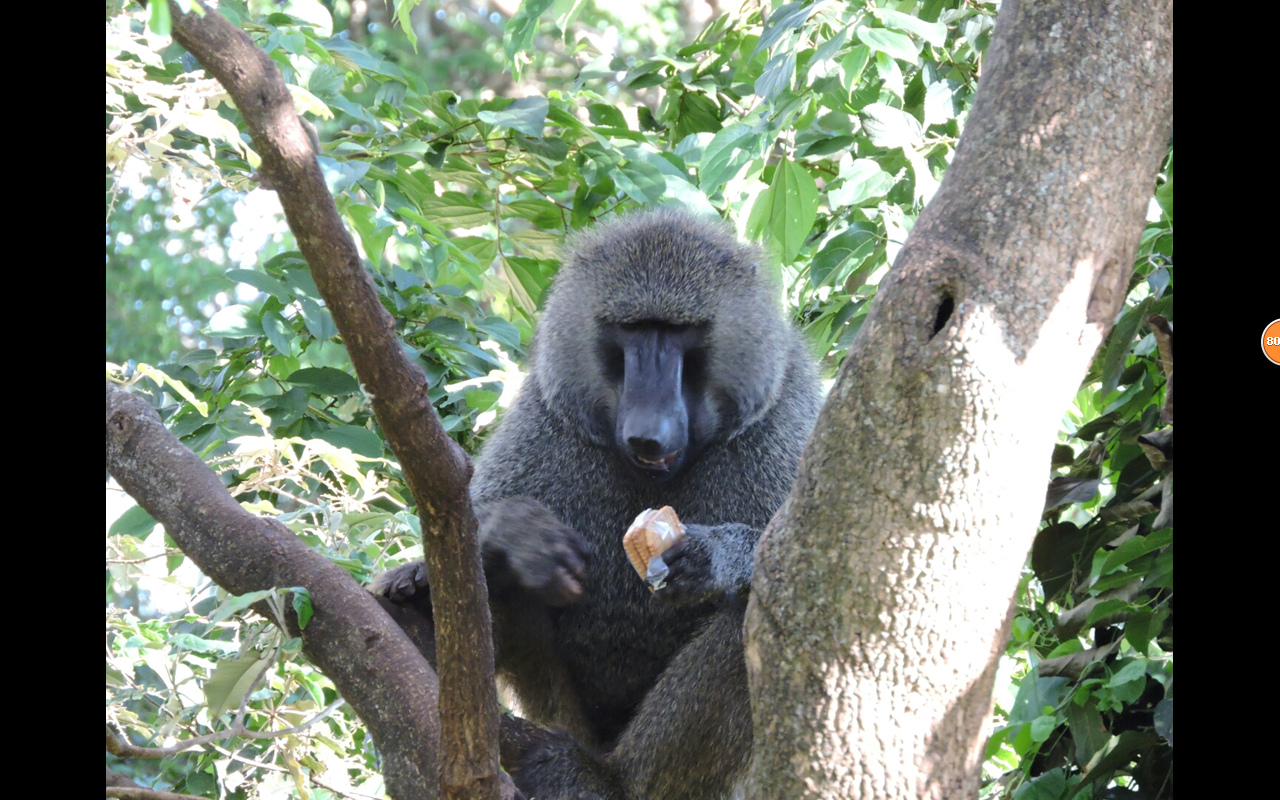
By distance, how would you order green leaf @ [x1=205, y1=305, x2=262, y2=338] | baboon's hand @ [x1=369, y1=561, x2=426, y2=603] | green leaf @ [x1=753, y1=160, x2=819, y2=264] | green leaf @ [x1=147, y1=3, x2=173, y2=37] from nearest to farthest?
green leaf @ [x1=147, y1=3, x2=173, y2=37]
baboon's hand @ [x1=369, y1=561, x2=426, y2=603]
green leaf @ [x1=205, y1=305, x2=262, y2=338]
green leaf @ [x1=753, y1=160, x2=819, y2=264]

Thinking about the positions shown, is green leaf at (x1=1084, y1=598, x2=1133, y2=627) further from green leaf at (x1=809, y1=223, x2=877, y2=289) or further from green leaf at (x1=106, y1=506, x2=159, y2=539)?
green leaf at (x1=106, y1=506, x2=159, y2=539)

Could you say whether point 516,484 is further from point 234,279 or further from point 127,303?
point 127,303

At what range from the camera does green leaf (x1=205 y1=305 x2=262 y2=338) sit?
107 inches

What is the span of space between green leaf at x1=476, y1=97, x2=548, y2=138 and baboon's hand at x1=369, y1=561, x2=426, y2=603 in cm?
119

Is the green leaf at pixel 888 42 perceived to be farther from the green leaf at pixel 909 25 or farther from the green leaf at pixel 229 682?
the green leaf at pixel 229 682

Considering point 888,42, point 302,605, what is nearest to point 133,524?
point 302,605

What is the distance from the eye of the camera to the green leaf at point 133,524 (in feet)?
7.88

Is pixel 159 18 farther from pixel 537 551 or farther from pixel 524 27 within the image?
pixel 524 27

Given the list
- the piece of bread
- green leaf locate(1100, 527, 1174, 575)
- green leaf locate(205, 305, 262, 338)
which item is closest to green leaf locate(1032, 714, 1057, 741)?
green leaf locate(1100, 527, 1174, 575)

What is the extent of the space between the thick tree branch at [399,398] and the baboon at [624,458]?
570 millimetres

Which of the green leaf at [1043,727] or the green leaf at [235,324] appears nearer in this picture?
the green leaf at [1043,727]
